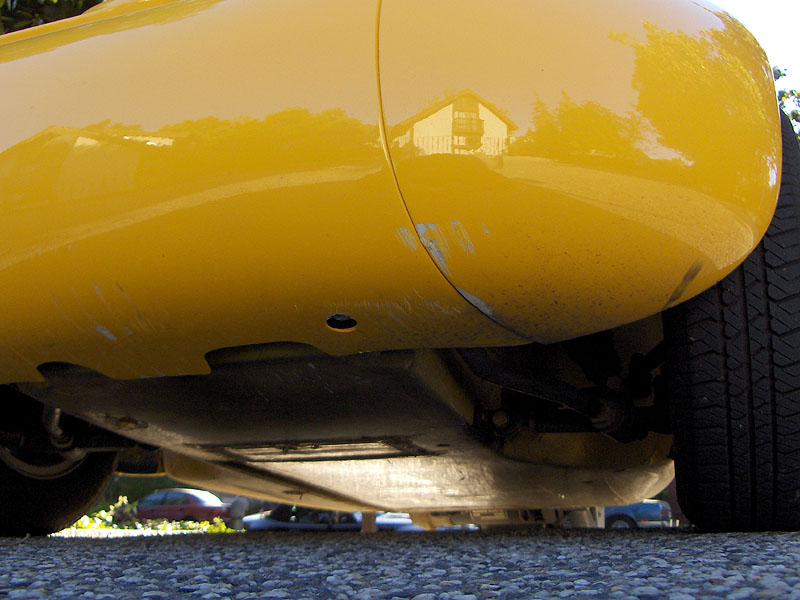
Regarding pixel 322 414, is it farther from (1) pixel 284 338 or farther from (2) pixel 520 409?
(2) pixel 520 409

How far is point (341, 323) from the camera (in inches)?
54.4

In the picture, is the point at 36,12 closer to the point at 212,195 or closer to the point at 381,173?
the point at 212,195

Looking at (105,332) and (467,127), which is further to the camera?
(105,332)

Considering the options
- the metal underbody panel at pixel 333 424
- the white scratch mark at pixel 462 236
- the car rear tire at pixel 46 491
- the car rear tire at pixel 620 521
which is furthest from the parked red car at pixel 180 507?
the white scratch mark at pixel 462 236

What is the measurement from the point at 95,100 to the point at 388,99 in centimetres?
55

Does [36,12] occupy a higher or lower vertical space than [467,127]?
higher

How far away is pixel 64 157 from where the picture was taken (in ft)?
4.41

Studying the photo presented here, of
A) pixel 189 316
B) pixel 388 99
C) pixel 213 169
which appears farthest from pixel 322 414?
pixel 388 99

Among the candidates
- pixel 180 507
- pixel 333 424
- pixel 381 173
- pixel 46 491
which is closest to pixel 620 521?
pixel 180 507

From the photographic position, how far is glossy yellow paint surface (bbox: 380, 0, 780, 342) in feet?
3.89

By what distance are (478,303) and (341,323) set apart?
0.26 metres

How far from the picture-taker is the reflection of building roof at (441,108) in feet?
3.87

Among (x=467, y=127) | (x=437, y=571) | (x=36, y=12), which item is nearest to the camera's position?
(x=467, y=127)

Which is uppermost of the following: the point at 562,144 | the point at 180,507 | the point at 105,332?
the point at 562,144
